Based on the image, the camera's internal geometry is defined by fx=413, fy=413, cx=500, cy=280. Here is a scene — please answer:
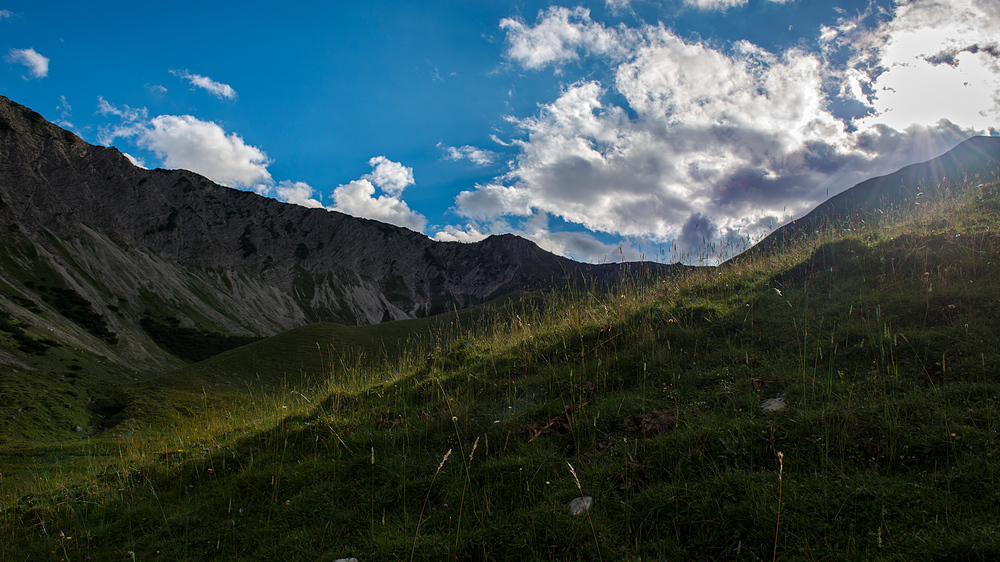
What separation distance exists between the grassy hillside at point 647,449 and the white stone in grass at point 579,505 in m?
0.11

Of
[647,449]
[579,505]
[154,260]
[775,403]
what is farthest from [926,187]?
[154,260]

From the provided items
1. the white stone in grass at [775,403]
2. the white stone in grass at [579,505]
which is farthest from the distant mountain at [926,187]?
the white stone in grass at [579,505]

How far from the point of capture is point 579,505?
3674 mm

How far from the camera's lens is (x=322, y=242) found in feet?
490

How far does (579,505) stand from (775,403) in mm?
2602

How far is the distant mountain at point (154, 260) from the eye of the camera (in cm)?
6166

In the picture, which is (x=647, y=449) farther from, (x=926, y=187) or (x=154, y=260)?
(x=154, y=260)

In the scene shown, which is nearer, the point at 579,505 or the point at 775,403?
the point at 579,505

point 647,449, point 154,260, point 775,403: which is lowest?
point 647,449

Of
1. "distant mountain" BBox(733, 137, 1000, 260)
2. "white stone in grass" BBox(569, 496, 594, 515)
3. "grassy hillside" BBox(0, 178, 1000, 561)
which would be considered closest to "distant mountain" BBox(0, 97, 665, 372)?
"distant mountain" BBox(733, 137, 1000, 260)

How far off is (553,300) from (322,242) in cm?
15424

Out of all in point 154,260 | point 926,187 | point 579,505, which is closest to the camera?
point 579,505

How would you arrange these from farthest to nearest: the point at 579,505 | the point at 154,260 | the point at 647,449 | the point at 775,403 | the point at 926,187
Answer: the point at 154,260
the point at 926,187
the point at 775,403
the point at 647,449
the point at 579,505

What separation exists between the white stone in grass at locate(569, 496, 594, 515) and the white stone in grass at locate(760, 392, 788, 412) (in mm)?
2282
